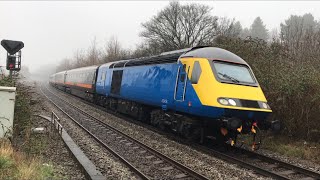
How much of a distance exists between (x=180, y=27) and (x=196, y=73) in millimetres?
39120

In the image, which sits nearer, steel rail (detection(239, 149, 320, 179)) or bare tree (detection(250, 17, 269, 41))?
steel rail (detection(239, 149, 320, 179))

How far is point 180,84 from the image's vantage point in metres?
11.3

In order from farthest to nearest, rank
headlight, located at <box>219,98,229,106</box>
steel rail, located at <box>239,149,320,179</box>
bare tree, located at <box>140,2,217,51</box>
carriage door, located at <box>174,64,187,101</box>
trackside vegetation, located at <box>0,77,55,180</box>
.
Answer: bare tree, located at <box>140,2,217,51</box> → carriage door, located at <box>174,64,187,101</box> → headlight, located at <box>219,98,229,106</box> → steel rail, located at <box>239,149,320,179</box> → trackside vegetation, located at <box>0,77,55,180</box>

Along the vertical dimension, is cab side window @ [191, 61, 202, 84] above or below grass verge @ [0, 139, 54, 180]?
above

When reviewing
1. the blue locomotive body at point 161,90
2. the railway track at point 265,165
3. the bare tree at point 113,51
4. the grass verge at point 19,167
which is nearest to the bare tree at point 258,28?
the bare tree at point 113,51

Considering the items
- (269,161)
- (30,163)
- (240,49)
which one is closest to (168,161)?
(269,161)

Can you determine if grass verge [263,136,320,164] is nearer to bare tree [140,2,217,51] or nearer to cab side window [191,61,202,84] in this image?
cab side window [191,61,202,84]

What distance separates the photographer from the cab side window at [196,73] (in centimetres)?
1044

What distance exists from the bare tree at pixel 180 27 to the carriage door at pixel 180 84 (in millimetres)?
35333

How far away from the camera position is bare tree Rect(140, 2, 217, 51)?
47.4 meters

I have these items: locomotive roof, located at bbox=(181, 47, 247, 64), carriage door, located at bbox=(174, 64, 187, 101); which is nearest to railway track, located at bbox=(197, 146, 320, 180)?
carriage door, located at bbox=(174, 64, 187, 101)

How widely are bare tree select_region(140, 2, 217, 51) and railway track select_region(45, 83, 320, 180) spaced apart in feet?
121

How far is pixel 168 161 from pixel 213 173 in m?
1.44

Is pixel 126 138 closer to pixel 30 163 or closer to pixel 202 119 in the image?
pixel 202 119
